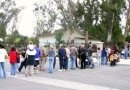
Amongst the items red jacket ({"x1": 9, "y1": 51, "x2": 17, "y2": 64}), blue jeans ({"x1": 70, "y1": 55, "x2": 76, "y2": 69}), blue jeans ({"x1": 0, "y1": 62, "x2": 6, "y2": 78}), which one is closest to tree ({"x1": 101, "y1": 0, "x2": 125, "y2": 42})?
blue jeans ({"x1": 70, "y1": 55, "x2": 76, "y2": 69})

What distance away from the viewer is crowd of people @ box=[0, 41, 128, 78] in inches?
726

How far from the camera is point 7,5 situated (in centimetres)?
6341

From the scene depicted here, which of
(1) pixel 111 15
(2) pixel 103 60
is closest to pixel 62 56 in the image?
(2) pixel 103 60

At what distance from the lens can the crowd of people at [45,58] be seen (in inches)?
726

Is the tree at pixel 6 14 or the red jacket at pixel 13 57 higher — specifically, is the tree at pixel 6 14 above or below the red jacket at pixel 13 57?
above

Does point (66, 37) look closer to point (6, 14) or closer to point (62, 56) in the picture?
point (6, 14)

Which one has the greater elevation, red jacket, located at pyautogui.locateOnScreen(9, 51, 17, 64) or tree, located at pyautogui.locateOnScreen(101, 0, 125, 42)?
tree, located at pyautogui.locateOnScreen(101, 0, 125, 42)

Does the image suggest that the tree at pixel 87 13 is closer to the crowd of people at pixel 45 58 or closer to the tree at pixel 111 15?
the tree at pixel 111 15

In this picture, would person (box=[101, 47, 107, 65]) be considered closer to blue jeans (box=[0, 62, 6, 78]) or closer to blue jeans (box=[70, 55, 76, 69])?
blue jeans (box=[70, 55, 76, 69])

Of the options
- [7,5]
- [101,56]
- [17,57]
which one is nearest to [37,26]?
[7,5]

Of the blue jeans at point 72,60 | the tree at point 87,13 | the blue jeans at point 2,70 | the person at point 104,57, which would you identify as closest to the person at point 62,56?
the blue jeans at point 72,60

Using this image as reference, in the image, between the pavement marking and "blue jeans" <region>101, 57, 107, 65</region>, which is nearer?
the pavement marking

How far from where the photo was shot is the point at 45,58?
21.7 metres

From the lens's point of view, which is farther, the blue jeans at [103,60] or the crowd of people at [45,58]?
the blue jeans at [103,60]
